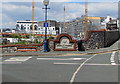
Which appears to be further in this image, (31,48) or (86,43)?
(86,43)

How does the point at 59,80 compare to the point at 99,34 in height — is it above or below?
below

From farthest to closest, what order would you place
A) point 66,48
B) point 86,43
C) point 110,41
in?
point 110,41 → point 86,43 → point 66,48

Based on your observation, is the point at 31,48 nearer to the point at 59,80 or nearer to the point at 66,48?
the point at 66,48

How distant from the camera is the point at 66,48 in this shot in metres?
24.0

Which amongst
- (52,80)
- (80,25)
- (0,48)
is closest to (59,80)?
(52,80)

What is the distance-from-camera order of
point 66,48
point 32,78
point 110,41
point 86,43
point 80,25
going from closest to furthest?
point 32,78
point 66,48
point 86,43
point 110,41
point 80,25

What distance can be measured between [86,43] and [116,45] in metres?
4.12

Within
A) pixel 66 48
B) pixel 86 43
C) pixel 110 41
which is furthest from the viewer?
pixel 110 41

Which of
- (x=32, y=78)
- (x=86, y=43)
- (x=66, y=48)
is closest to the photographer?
(x=32, y=78)

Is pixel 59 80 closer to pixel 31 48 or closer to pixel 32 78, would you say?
pixel 32 78

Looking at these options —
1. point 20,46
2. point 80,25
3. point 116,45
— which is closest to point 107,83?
point 20,46

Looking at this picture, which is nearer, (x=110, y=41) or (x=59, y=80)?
(x=59, y=80)

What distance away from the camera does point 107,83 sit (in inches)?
374

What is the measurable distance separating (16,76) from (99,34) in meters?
17.5
